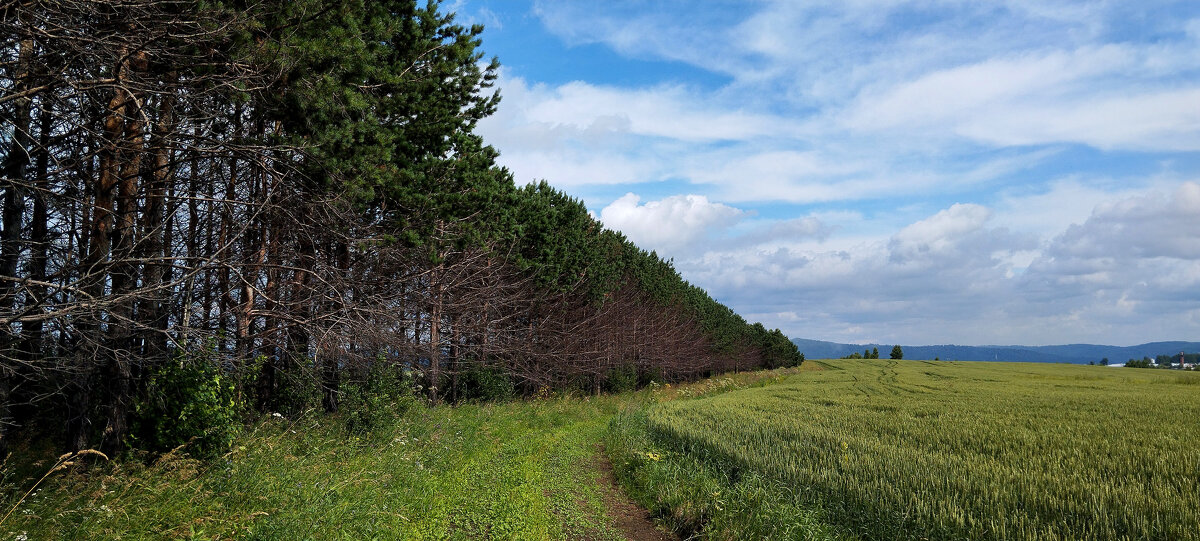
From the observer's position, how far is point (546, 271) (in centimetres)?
2684

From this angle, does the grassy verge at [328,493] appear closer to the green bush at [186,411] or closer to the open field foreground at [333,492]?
the open field foreground at [333,492]

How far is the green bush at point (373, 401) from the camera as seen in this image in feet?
36.7

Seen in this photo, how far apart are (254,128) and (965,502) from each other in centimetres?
1258

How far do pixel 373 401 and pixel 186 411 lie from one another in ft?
13.0

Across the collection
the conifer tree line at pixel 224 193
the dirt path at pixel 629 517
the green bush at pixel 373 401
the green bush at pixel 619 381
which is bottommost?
the green bush at pixel 619 381

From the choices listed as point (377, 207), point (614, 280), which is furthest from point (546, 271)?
point (377, 207)

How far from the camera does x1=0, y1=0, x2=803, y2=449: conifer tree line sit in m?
6.28

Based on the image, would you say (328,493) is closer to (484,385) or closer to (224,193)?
(224,193)

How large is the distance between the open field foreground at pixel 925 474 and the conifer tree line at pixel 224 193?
6.68m

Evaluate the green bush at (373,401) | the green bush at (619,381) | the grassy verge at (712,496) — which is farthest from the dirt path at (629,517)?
the green bush at (619,381)

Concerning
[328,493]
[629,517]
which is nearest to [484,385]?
[629,517]

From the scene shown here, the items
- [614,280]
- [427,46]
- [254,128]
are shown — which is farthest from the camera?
[614,280]

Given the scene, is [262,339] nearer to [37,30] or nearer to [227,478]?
[227,478]

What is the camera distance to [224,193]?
36.8 ft
